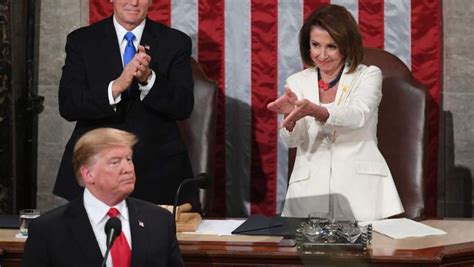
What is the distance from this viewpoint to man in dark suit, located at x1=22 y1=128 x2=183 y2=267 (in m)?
4.26

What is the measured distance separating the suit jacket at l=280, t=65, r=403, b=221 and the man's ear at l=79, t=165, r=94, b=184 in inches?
52.0

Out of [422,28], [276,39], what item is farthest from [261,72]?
[422,28]

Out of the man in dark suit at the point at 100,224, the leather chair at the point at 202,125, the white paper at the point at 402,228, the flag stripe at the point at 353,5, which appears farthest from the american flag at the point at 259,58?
the man in dark suit at the point at 100,224

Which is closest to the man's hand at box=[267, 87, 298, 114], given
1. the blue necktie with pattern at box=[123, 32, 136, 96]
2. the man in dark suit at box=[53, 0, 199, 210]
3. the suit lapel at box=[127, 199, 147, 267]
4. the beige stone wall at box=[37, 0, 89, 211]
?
the man in dark suit at box=[53, 0, 199, 210]

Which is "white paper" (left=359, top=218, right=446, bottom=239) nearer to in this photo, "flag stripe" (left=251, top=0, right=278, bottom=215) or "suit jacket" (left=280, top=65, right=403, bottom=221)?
"suit jacket" (left=280, top=65, right=403, bottom=221)

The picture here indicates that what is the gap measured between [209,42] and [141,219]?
2.63m

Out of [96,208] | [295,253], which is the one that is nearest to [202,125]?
[295,253]

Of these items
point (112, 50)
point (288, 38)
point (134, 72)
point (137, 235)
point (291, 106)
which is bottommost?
point (137, 235)

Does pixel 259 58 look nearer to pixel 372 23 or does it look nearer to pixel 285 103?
pixel 372 23

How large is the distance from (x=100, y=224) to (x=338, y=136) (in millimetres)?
1532

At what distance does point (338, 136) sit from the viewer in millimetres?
5457

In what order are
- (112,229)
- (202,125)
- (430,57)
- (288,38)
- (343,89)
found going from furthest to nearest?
(288,38), (430,57), (202,125), (343,89), (112,229)

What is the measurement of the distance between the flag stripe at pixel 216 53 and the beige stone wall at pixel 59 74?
0.72 m

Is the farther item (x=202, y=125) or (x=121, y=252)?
(x=202, y=125)
